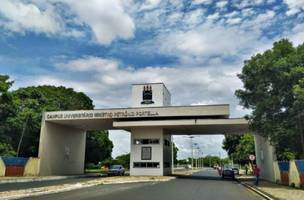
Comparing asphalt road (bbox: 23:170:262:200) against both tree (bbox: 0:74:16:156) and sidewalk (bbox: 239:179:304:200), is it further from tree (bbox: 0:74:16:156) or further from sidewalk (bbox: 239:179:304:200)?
tree (bbox: 0:74:16:156)

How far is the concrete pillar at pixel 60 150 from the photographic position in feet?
130

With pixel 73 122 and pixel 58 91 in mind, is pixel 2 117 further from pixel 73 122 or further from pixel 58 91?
pixel 58 91

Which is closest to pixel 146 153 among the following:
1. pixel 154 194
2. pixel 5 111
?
pixel 5 111

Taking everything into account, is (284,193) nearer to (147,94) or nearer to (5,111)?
(147,94)

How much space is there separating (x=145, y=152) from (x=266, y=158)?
1295cm

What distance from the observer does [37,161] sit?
38.3 metres

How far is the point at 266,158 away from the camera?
118 feet

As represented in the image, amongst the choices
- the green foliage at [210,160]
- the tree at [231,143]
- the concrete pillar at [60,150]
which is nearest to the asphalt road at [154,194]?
the concrete pillar at [60,150]

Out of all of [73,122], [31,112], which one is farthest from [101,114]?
[31,112]

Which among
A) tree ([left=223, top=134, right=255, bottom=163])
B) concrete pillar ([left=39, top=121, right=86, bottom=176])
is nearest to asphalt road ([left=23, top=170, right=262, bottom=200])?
concrete pillar ([left=39, top=121, right=86, bottom=176])

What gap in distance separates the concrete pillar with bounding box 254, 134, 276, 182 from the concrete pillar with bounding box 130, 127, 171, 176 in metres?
10.8

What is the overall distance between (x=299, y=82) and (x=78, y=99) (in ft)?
134

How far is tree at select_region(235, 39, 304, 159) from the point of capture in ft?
79.0

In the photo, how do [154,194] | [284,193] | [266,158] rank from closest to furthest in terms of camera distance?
[154,194], [284,193], [266,158]
